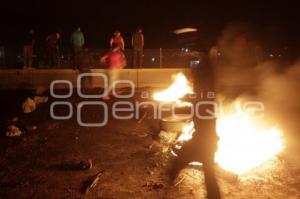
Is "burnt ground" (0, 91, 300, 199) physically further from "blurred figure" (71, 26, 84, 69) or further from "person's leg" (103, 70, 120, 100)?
"blurred figure" (71, 26, 84, 69)

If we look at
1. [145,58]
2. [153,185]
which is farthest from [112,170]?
[145,58]

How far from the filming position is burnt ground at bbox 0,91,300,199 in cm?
683

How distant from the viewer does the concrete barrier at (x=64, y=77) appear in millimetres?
17422

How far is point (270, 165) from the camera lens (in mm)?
8055

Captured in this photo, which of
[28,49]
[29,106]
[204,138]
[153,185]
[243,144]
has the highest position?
[28,49]

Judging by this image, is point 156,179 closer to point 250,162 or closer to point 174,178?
point 174,178

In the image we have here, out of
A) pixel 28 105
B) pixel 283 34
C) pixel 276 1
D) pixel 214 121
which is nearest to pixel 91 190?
pixel 214 121

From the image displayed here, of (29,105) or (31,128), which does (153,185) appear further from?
(29,105)

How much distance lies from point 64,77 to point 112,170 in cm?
1073

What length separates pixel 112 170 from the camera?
7.93 metres

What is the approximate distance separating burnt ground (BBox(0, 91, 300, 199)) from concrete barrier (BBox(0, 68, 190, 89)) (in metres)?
6.27

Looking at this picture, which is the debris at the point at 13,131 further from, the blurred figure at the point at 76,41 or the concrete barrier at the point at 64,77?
the blurred figure at the point at 76,41

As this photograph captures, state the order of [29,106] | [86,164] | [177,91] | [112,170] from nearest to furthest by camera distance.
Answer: [112,170] → [86,164] → [29,106] → [177,91]

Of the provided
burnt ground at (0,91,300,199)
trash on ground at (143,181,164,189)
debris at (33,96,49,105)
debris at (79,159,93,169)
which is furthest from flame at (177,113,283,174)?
debris at (33,96,49,105)
